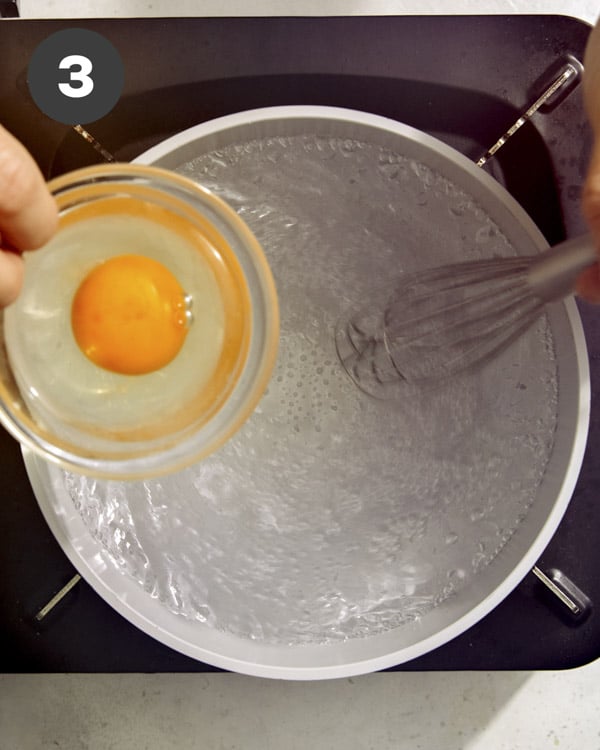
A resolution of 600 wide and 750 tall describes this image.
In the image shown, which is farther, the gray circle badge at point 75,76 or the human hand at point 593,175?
the gray circle badge at point 75,76

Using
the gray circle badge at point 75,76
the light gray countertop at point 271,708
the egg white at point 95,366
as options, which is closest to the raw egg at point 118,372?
the egg white at point 95,366

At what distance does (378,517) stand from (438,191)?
0.21 metres

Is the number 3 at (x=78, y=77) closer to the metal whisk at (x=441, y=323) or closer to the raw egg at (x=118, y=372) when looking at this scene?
the raw egg at (x=118, y=372)

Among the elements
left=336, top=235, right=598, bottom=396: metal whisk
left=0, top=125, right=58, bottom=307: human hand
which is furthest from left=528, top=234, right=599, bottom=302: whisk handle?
left=0, top=125, right=58, bottom=307: human hand

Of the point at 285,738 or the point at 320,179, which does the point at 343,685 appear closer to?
the point at 285,738

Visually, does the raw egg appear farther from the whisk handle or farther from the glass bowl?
the whisk handle

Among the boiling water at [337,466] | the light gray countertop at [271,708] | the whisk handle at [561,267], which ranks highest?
the whisk handle at [561,267]

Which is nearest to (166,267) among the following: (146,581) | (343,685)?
(146,581)

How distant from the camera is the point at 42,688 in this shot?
50cm

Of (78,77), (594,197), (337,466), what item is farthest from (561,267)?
(78,77)

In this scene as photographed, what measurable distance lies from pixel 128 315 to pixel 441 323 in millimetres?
231

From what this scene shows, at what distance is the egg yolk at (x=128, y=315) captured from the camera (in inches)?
13.9

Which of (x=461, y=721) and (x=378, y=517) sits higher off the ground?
(x=378, y=517)

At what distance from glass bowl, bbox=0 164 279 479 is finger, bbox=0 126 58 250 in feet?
0.14
